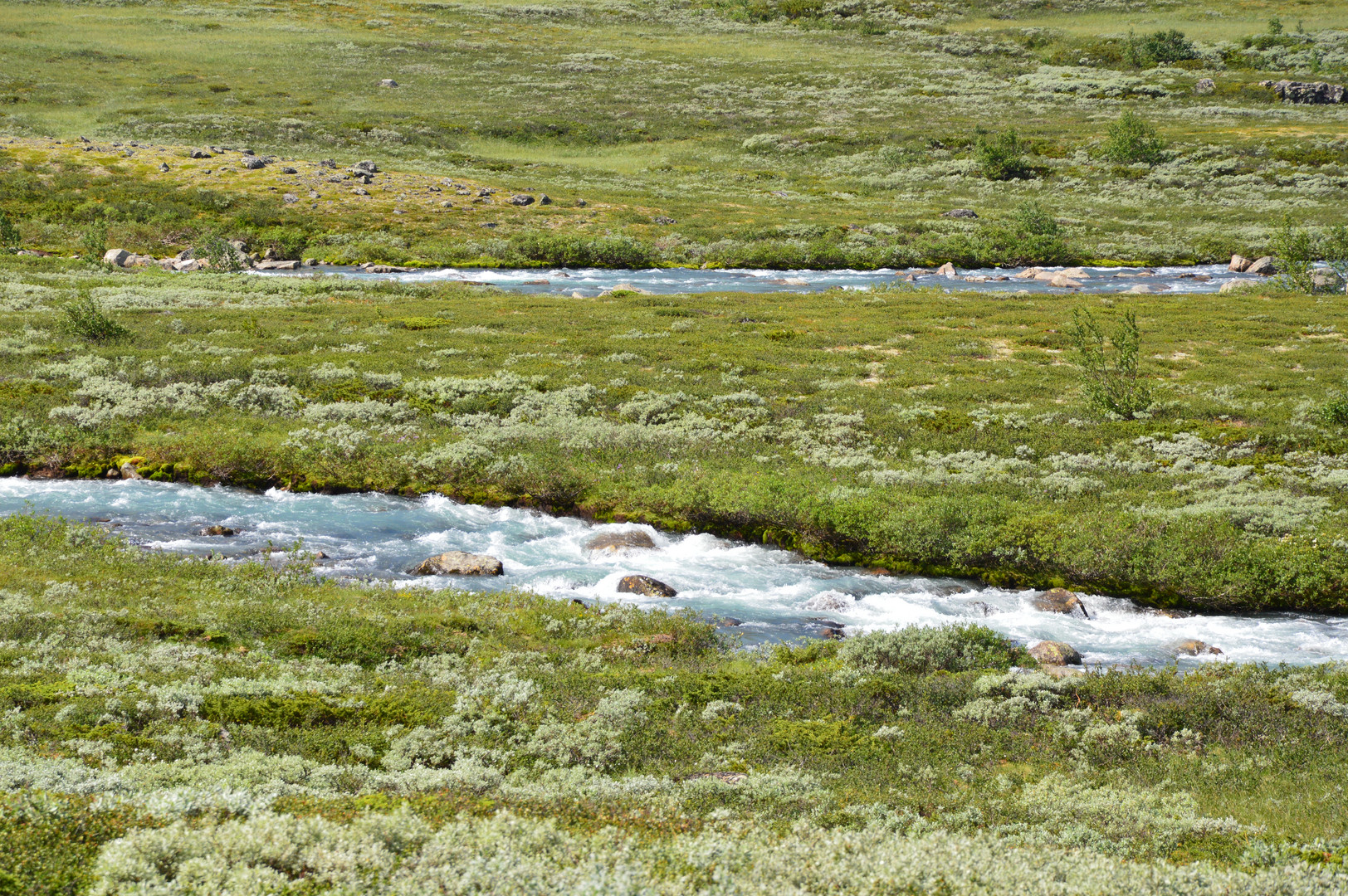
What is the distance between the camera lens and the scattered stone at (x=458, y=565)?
20.7m

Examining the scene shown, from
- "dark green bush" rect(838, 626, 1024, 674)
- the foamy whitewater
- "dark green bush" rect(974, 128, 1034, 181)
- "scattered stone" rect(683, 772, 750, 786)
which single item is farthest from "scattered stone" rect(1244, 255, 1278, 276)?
"scattered stone" rect(683, 772, 750, 786)

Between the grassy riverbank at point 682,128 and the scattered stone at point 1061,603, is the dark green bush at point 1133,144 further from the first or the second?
the scattered stone at point 1061,603

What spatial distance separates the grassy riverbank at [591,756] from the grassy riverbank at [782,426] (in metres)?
5.42

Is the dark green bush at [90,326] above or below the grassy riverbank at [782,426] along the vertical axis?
above

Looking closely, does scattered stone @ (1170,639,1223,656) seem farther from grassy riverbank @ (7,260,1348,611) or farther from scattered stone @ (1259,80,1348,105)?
scattered stone @ (1259,80,1348,105)

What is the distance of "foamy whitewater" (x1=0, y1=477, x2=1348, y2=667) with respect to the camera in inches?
712

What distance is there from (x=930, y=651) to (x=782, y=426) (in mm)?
13984

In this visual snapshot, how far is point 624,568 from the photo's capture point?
21406 mm

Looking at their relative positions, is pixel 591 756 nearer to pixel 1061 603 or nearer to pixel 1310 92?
pixel 1061 603

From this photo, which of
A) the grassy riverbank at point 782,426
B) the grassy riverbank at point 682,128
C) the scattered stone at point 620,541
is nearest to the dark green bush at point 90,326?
the grassy riverbank at point 782,426

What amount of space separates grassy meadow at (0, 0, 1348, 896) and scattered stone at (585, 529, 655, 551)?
1.18 meters

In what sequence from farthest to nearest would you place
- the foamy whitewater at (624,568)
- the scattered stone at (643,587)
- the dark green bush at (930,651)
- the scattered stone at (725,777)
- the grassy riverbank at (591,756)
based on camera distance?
the scattered stone at (643,587)
the foamy whitewater at (624,568)
the dark green bush at (930,651)
the scattered stone at (725,777)
the grassy riverbank at (591,756)

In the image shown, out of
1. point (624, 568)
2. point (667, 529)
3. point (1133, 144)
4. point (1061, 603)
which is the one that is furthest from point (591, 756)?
point (1133, 144)

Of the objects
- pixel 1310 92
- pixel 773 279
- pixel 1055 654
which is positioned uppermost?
pixel 1310 92
